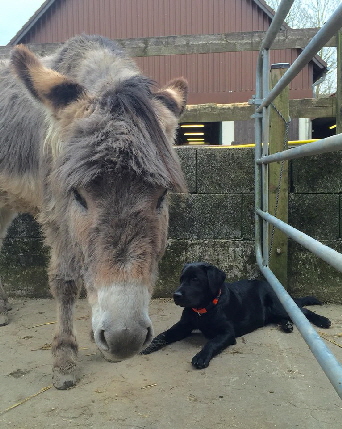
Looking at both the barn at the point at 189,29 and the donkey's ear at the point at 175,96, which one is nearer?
the donkey's ear at the point at 175,96

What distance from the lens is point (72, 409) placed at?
7.41ft

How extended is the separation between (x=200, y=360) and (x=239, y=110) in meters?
2.84

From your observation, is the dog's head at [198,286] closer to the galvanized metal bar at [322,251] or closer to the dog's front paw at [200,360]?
the dog's front paw at [200,360]

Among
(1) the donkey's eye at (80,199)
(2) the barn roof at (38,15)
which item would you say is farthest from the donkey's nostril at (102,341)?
(2) the barn roof at (38,15)

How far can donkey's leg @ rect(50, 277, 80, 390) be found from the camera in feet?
8.28

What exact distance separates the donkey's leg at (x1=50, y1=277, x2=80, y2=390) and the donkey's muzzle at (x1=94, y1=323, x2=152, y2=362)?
94 centimetres

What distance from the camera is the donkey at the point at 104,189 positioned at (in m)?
1.76

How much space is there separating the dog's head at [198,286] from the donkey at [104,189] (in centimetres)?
80

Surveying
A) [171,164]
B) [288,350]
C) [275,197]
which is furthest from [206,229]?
[171,164]

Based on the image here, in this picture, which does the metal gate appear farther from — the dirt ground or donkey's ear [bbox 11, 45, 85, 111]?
donkey's ear [bbox 11, 45, 85, 111]

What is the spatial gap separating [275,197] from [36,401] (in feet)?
8.52

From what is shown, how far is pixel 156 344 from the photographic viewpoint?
3.07 metres

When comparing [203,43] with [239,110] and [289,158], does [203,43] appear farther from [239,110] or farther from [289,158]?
[289,158]

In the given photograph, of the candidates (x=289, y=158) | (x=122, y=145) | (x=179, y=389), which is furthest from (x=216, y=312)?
(x=122, y=145)
